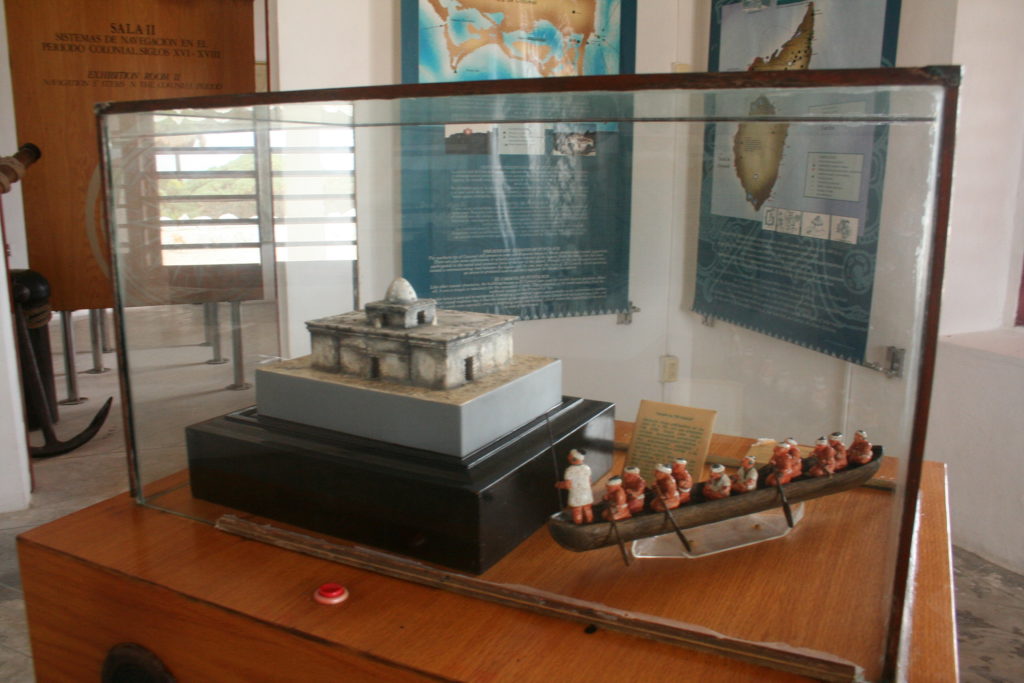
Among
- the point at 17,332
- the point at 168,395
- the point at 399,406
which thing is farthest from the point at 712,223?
the point at 17,332

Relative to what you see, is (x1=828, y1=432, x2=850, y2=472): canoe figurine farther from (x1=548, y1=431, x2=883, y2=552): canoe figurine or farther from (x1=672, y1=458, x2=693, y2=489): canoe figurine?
(x1=672, y1=458, x2=693, y2=489): canoe figurine

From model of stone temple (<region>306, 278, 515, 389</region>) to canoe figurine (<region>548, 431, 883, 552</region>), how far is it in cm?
23

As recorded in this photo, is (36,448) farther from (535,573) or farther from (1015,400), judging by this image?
(1015,400)

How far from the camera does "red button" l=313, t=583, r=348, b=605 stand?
3.78 feet

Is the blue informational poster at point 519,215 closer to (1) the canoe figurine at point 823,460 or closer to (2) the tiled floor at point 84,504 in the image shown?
(1) the canoe figurine at point 823,460

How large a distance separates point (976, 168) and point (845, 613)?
1.92m

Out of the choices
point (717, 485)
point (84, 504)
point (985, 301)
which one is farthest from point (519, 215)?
point (84, 504)

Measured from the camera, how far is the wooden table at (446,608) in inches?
39.9

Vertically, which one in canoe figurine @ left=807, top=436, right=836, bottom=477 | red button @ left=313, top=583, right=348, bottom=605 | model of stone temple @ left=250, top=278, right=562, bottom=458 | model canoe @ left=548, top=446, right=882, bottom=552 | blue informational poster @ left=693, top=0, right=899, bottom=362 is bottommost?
red button @ left=313, top=583, right=348, bottom=605

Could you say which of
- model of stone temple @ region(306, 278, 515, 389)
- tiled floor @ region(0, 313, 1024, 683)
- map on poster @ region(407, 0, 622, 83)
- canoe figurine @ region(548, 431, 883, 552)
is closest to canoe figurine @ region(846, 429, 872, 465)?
canoe figurine @ region(548, 431, 883, 552)

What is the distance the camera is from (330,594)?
1.16 meters

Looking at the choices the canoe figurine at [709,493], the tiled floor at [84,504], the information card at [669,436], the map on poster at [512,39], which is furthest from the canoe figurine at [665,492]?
the map on poster at [512,39]

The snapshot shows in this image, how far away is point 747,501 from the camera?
117cm

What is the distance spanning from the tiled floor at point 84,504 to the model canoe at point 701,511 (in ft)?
2.57
